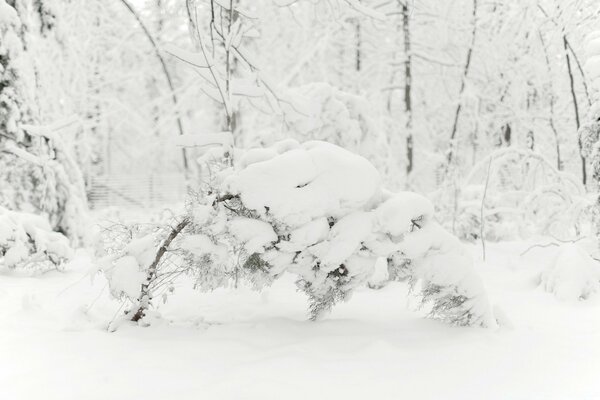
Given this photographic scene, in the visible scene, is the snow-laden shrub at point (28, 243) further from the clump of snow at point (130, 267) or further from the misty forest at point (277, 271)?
the clump of snow at point (130, 267)

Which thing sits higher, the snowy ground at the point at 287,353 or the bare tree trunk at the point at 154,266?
the bare tree trunk at the point at 154,266

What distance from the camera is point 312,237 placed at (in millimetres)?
3359

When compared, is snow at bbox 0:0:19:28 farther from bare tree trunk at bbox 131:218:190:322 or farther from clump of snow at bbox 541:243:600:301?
clump of snow at bbox 541:243:600:301

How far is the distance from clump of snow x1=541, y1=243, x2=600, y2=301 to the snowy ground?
0.58 feet

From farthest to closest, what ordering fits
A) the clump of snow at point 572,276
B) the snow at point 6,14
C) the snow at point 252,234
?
the snow at point 6,14
the clump of snow at point 572,276
the snow at point 252,234

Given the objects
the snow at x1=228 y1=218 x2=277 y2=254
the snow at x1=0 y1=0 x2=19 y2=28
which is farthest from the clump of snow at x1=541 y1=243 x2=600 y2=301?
the snow at x1=0 y1=0 x2=19 y2=28

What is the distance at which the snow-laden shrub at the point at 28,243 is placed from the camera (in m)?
5.39

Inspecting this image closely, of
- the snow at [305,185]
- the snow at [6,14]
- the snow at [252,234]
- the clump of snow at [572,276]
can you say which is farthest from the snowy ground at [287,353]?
the snow at [6,14]

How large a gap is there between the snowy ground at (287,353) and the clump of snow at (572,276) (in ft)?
0.58

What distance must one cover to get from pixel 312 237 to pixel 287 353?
0.76 meters

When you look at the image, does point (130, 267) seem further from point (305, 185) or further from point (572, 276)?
point (572, 276)

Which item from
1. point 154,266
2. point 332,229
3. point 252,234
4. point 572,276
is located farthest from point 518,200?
point 154,266

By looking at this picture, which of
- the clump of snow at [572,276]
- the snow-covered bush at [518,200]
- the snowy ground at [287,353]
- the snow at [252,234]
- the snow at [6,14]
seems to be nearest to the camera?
the snowy ground at [287,353]

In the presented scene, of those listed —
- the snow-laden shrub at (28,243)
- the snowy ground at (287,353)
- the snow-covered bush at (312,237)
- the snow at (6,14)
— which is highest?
the snow at (6,14)
